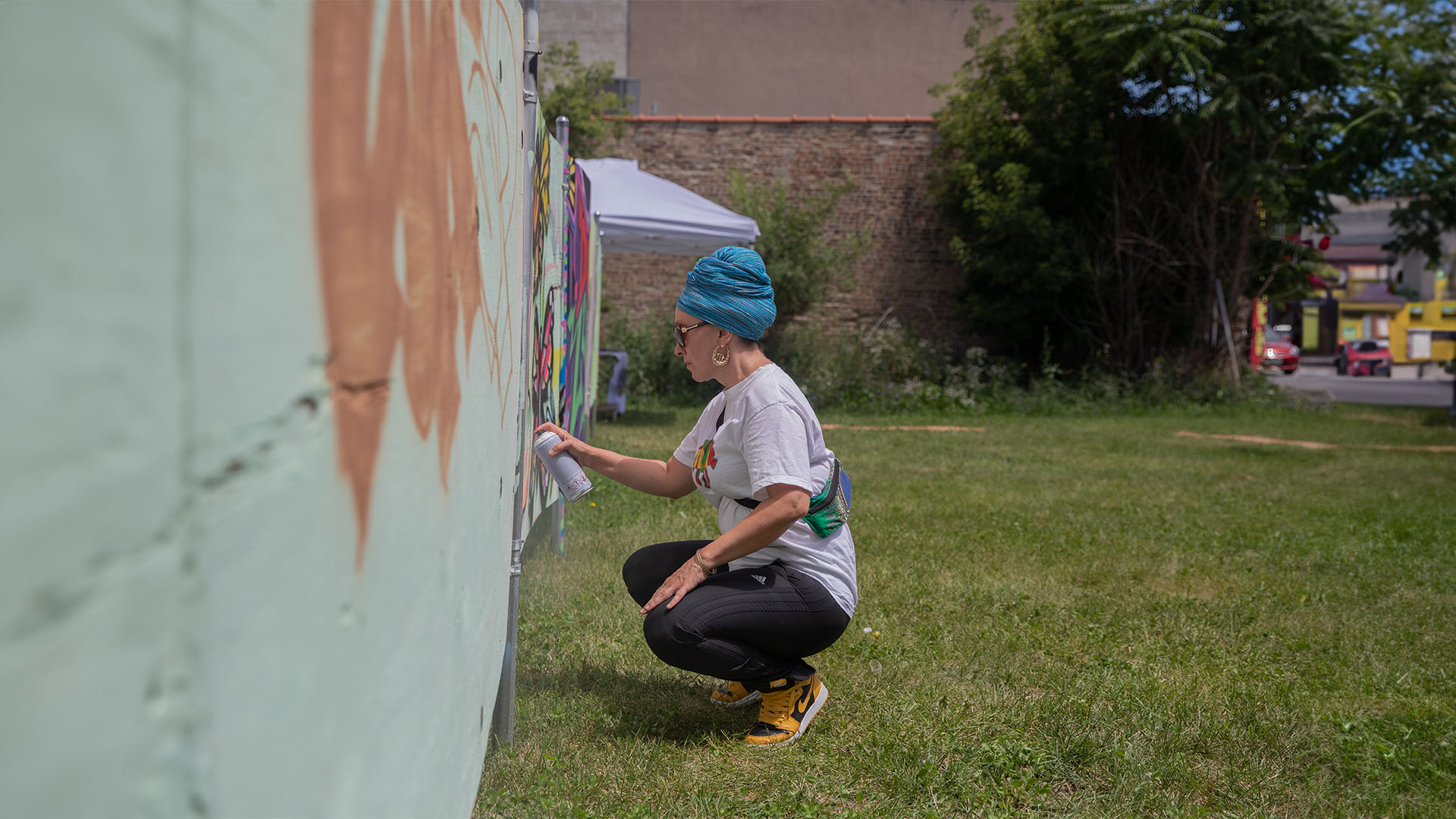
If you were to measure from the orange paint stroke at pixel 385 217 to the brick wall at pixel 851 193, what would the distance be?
15859mm

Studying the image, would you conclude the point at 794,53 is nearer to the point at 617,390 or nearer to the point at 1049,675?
the point at 617,390

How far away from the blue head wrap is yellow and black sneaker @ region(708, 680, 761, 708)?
4.18 ft

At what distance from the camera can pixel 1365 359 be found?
36906 mm

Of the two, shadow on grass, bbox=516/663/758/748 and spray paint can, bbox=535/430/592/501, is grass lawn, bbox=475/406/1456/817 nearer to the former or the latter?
shadow on grass, bbox=516/663/758/748

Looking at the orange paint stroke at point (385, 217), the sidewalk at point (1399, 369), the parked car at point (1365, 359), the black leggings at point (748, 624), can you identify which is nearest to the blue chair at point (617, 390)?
the black leggings at point (748, 624)

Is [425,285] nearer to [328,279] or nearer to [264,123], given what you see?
[328,279]

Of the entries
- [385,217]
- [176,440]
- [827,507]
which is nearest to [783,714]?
[827,507]

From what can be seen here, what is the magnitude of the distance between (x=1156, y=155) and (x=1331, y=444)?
628 cm

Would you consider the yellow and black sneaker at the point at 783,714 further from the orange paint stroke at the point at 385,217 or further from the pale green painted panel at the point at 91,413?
the pale green painted panel at the point at 91,413

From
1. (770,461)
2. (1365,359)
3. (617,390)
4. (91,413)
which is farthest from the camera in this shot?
(1365,359)

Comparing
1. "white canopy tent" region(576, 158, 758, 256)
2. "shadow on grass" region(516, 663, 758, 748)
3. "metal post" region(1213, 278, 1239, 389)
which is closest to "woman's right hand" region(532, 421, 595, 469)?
"shadow on grass" region(516, 663, 758, 748)

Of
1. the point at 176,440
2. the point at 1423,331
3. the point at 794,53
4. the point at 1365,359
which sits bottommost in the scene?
the point at 176,440

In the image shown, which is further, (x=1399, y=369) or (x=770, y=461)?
(x=1399, y=369)

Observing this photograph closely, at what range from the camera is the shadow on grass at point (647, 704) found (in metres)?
3.33
